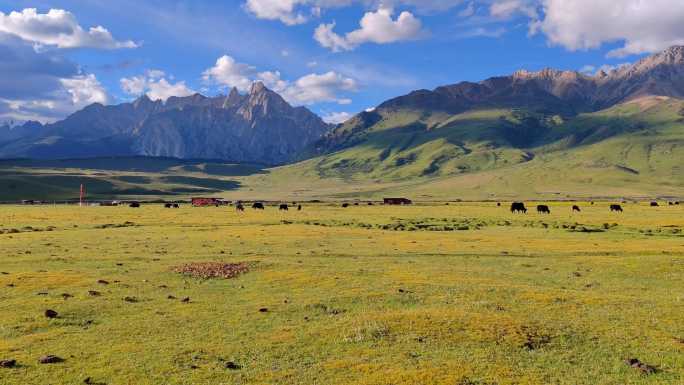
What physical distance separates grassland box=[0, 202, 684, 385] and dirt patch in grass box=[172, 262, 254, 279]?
35.4 inches

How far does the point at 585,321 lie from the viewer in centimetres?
2267

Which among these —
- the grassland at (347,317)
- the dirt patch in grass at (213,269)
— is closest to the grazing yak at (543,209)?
the grassland at (347,317)

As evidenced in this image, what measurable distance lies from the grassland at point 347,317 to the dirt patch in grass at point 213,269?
2.95 ft

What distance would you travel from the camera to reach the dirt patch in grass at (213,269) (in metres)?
34.2

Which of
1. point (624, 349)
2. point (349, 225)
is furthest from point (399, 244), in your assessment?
point (624, 349)

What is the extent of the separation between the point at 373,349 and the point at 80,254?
111 feet

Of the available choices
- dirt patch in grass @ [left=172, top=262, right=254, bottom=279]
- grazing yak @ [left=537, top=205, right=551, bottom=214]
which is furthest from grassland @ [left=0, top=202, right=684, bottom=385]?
grazing yak @ [left=537, top=205, right=551, bottom=214]

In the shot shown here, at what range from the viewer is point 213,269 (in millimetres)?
35656

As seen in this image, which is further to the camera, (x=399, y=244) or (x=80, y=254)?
(x=399, y=244)

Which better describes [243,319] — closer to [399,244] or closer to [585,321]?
[585,321]

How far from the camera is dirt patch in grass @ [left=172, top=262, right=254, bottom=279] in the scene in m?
34.2

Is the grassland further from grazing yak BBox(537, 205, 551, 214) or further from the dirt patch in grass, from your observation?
grazing yak BBox(537, 205, 551, 214)

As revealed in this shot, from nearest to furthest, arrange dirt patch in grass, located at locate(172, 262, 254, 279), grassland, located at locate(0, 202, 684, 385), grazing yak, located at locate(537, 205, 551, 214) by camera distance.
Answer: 1. grassland, located at locate(0, 202, 684, 385)
2. dirt patch in grass, located at locate(172, 262, 254, 279)
3. grazing yak, located at locate(537, 205, 551, 214)

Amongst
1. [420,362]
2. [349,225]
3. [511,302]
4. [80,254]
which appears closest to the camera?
[420,362]
